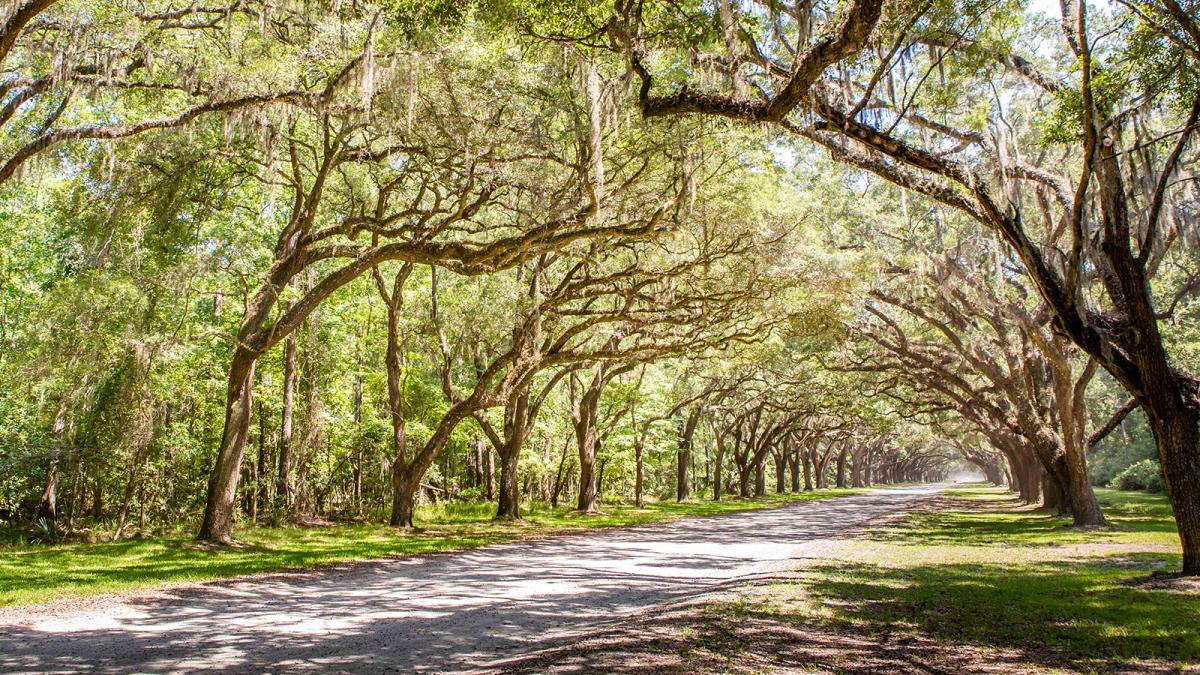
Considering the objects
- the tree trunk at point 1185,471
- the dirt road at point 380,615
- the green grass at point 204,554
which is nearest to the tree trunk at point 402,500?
the green grass at point 204,554

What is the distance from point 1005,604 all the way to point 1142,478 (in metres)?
43.0

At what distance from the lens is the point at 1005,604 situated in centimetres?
732

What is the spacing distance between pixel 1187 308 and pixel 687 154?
21801 mm

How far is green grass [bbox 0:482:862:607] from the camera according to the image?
923cm

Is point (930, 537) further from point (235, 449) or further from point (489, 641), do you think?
point (235, 449)

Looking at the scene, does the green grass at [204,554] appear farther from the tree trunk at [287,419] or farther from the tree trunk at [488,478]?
the tree trunk at [488,478]

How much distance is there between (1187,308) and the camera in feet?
76.3

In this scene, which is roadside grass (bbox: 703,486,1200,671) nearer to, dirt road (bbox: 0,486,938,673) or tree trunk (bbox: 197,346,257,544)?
dirt road (bbox: 0,486,938,673)

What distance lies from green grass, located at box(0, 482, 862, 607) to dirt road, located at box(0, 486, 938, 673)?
1.01 metres

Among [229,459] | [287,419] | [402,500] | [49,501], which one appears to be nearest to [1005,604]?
[229,459]

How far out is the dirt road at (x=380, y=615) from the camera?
5.39 m

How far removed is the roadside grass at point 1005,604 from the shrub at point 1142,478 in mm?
31842

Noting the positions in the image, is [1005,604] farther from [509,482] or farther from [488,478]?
[488,478]

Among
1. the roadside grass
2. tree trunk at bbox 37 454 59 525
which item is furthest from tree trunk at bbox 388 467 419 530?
the roadside grass
